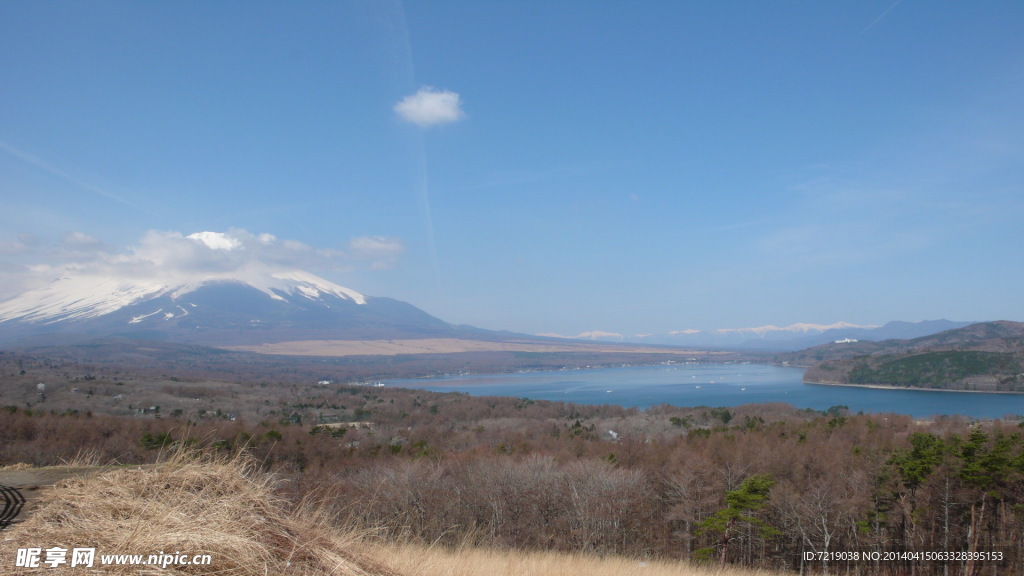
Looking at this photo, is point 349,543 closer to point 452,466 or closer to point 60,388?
point 452,466

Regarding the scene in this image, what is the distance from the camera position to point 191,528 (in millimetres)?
3244

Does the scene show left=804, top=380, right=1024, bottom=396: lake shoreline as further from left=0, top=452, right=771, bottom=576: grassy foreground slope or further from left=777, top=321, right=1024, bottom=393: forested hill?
left=0, top=452, right=771, bottom=576: grassy foreground slope

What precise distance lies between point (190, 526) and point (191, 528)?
0.02 meters

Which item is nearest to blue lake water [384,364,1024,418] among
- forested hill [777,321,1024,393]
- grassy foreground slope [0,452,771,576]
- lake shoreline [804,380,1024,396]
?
lake shoreline [804,380,1024,396]

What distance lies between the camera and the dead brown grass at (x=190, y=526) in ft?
10.2

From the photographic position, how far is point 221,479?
13.0ft

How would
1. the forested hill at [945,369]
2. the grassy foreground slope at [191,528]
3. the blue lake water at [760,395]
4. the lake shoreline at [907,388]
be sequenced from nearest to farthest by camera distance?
the grassy foreground slope at [191,528] → the blue lake water at [760,395] → the lake shoreline at [907,388] → the forested hill at [945,369]

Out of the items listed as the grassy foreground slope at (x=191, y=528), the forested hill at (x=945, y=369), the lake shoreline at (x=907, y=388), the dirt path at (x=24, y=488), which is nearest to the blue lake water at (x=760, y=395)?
the lake shoreline at (x=907, y=388)

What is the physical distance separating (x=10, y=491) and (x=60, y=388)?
247ft

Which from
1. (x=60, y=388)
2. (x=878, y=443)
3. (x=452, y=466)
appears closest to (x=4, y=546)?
(x=452, y=466)

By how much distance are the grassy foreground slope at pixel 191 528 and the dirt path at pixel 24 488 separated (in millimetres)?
220

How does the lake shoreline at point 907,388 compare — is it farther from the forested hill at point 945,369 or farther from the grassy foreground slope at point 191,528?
the grassy foreground slope at point 191,528

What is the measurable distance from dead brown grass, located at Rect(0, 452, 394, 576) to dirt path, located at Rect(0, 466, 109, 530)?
0.96ft

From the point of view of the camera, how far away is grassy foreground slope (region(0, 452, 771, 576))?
3092 millimetres
